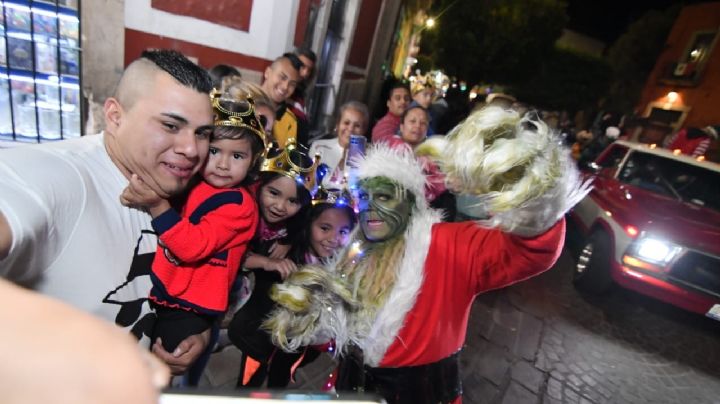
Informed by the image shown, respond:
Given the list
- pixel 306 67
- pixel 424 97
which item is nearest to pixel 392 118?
pixel 424 97

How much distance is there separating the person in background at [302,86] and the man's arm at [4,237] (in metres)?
3.12

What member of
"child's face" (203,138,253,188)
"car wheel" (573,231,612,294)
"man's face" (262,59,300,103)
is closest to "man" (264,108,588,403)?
"child's face" (203,138,253,188)

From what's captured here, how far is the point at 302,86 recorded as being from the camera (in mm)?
4434

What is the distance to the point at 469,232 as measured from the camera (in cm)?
159

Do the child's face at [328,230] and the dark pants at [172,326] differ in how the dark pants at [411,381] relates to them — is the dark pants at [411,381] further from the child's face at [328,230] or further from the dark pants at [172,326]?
the dark pants at [172,326]

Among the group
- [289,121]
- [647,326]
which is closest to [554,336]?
[647,326]

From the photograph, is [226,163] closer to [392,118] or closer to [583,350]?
[392,118]

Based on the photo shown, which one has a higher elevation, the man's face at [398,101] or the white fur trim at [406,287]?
the man's face at [398,101]

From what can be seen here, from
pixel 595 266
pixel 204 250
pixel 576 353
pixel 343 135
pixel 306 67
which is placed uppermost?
pixel 306 67

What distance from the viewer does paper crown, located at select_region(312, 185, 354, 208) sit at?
7.43 feet

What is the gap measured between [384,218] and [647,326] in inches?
203

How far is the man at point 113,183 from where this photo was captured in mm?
1012

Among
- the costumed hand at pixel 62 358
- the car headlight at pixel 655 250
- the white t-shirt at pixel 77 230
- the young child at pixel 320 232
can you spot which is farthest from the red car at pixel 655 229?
the costumed hand at pixel 62 358

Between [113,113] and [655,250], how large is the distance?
5547 millimetres
